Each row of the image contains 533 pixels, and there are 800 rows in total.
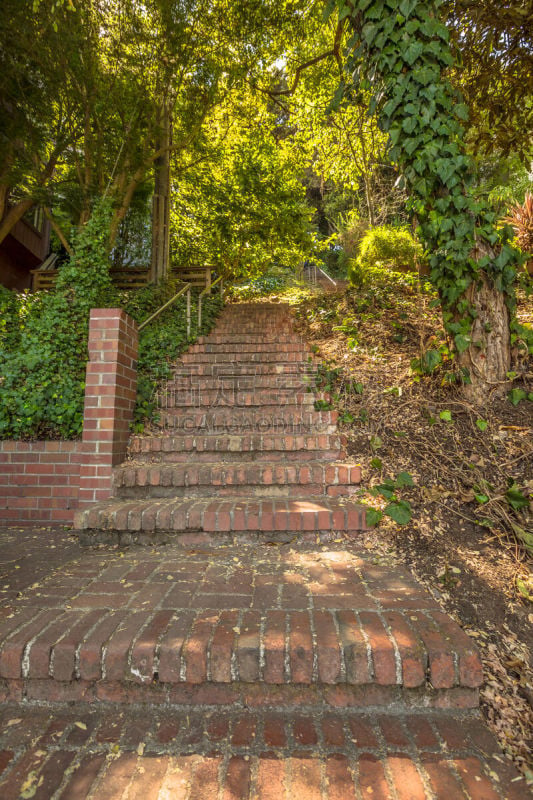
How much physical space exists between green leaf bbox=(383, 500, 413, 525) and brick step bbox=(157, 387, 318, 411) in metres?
1.45

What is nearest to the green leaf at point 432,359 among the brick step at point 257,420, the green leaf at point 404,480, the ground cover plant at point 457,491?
the ground cover plant at point 457,491

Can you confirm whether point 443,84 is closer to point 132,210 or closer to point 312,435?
point 312,435

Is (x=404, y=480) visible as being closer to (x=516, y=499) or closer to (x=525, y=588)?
(x=516, y=499)

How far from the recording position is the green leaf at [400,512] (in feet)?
6.75

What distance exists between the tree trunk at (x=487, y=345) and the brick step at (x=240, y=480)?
1083mm

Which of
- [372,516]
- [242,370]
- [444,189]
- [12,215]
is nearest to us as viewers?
[372,516]

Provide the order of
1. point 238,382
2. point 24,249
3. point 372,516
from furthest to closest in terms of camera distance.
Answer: point 24,249
point 238,382
point 372,516

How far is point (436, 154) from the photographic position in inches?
102

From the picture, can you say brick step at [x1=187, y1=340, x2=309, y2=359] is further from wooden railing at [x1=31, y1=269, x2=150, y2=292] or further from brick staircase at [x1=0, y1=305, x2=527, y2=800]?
wooden railing at [x1=31, y1=269, x2=150, y2=292]

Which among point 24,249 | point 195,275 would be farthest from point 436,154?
point 24,249

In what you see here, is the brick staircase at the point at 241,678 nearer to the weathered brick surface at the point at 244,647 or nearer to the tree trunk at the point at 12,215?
the weathered brick surface at the point at 244,647

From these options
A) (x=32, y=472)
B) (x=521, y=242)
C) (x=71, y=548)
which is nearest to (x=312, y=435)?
(x=71, y=548)

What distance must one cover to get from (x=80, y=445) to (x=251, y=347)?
239 cm

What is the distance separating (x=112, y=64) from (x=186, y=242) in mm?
4217
